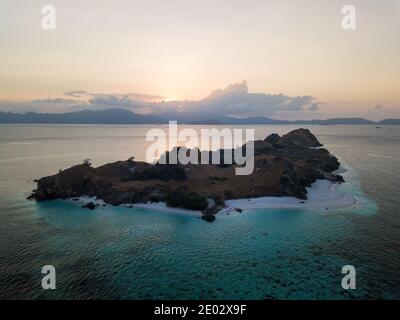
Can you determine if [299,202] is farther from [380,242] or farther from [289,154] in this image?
[289,154]

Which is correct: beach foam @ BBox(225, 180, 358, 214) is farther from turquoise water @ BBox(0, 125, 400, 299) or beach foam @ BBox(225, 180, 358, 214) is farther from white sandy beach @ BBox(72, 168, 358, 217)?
turquoise water @ BBox(0, 125, 400, 299)

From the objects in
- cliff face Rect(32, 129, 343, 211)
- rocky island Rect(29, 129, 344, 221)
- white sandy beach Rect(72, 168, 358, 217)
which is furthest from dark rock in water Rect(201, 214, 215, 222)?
cliff face Rect(32, 129, 343, 211)

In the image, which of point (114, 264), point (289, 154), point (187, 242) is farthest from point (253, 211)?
point (289, 154)

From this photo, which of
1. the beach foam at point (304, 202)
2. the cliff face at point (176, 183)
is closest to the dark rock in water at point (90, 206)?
the cliff face at point (176, 183)

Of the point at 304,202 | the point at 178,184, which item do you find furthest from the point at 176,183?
the point at 304,202

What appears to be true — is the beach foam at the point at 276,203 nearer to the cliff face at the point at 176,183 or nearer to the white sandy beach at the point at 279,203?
the white sandy beach at the point at 279,203
